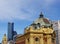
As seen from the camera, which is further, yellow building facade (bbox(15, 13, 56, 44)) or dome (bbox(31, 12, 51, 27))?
dome (bbox(31, 12, 51, 27))

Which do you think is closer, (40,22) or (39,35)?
(39,35)

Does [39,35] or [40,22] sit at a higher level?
[40,22]

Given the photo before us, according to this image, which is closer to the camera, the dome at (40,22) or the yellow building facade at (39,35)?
the yellow building facade at (39,35)

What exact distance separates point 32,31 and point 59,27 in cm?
8142

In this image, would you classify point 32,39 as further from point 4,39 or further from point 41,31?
point 4,39

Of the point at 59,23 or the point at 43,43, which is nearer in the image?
the point at 43,43

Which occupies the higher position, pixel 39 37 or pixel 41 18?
pixel 41 18

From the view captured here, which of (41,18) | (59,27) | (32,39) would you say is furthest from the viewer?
(59,27)

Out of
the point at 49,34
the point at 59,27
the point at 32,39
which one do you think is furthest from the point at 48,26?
the point at 59,27

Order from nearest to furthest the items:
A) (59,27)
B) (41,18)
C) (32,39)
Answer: (32,39) < (41,18) < (59,27)

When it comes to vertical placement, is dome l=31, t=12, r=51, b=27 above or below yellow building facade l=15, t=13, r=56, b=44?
above

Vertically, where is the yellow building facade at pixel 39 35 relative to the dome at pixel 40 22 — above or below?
below

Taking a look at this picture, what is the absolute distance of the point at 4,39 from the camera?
564 ft

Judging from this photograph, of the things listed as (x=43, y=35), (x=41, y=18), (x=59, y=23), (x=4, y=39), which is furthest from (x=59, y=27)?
(x=43, y=35)
